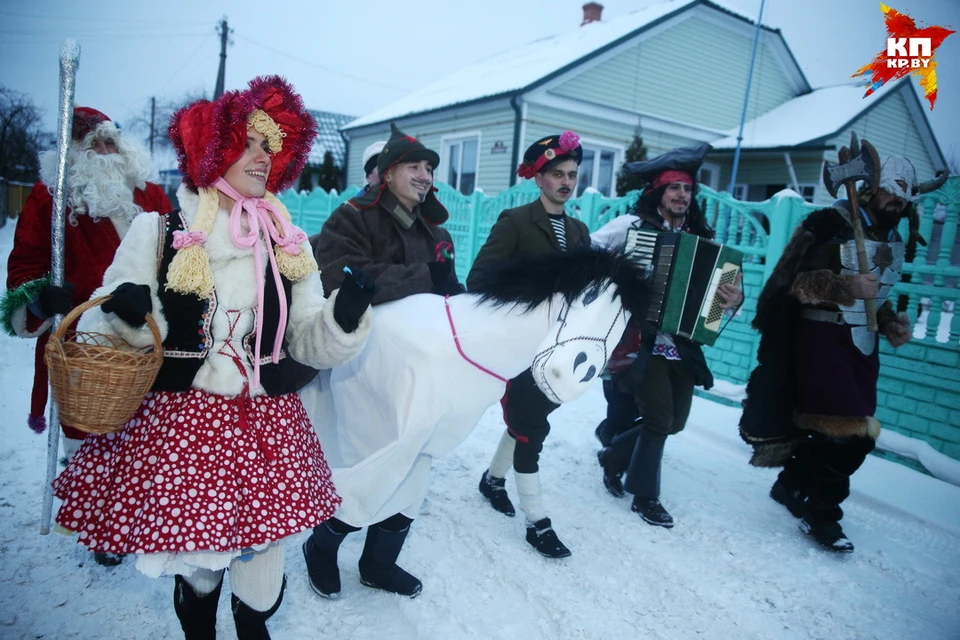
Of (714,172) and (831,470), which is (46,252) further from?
(714,172)

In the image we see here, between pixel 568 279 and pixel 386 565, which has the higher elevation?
pixel 568 279

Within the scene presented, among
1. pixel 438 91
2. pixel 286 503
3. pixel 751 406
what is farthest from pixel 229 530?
pixel 438 91

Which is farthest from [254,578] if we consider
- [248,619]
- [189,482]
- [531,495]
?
[531,495]

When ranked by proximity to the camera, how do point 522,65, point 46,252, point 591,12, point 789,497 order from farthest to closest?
point 591,12 < point 522,65 < point 789,497 < point 46,252

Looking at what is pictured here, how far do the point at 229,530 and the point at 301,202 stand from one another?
13.6 meters

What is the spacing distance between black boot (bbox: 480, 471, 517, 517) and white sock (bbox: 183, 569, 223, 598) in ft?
6.05

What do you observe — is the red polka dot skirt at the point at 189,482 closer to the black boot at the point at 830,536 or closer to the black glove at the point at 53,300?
the black glove at the point at 53,300

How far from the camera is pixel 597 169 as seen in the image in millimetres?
12781

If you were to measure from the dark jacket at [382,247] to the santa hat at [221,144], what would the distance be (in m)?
0.43

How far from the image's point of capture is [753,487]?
3879 millimetres

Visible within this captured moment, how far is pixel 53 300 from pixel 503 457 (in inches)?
90.4

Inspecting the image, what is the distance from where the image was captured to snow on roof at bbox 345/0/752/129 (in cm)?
1218

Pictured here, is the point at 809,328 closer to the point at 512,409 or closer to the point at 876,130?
the point at 512,409

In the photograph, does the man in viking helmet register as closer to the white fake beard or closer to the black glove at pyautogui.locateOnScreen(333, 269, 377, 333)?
the black glove at pyautogui.locateOnScreen(333, 269, 377, 333)
